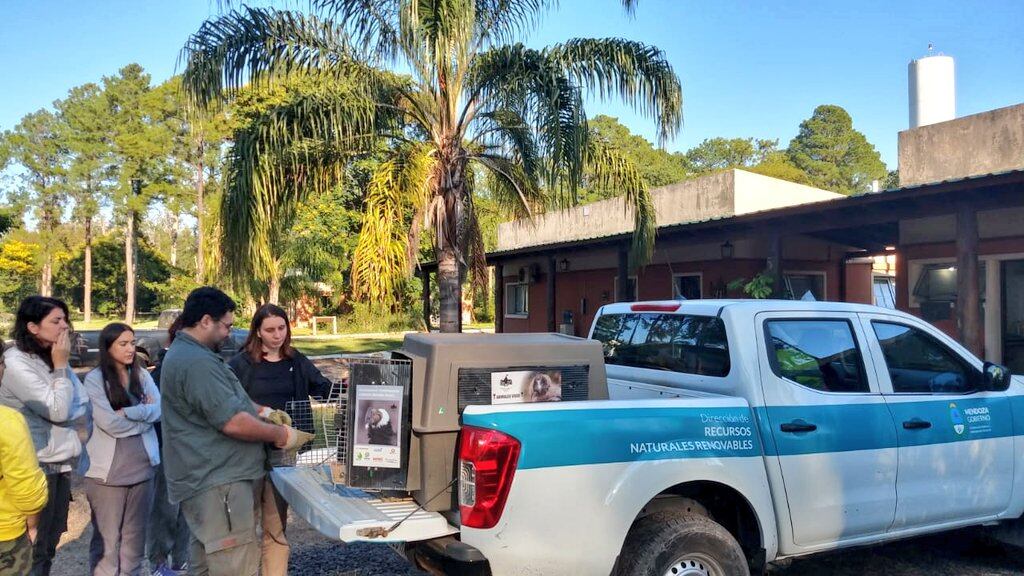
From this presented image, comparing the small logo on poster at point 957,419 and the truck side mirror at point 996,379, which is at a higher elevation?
the truck side mirror at point 996,379

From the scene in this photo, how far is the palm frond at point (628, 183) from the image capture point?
9938mm

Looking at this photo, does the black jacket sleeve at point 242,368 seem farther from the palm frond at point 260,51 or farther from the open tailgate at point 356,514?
the palm frond at point 260,51

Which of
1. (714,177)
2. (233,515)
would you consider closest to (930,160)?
(714,177)

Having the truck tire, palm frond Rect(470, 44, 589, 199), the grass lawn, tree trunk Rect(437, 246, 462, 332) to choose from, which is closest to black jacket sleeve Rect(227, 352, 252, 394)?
the truck tire

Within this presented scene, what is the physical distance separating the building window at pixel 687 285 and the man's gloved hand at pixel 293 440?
1173 cm

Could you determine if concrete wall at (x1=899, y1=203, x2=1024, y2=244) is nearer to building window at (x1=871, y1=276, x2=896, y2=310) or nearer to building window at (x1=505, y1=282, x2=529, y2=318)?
building window at (x1=871, y1=276, x2=896, y2=310)

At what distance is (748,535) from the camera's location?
11.8ft

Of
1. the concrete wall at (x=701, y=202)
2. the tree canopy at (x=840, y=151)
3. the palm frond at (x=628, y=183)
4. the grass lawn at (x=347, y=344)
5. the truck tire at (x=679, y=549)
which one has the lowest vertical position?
the grass lawn at (x=347, y=344)

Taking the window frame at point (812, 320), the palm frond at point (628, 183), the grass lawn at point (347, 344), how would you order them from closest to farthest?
1. the window frame at point (812, 320)
2. the palm frond at point (628, 183)
3. the grass lawn at point (347, 344)

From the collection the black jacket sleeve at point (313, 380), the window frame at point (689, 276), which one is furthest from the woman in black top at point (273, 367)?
the window frame at point (689, 276)

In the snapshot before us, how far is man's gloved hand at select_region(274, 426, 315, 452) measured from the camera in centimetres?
331

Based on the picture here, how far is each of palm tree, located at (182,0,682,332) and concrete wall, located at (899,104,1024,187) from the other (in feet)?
24.2

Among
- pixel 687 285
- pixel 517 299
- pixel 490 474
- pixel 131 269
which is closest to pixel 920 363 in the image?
pixel 490 474

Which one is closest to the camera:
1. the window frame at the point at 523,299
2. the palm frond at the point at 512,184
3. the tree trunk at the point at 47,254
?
the palm frond at the point at 512,184
